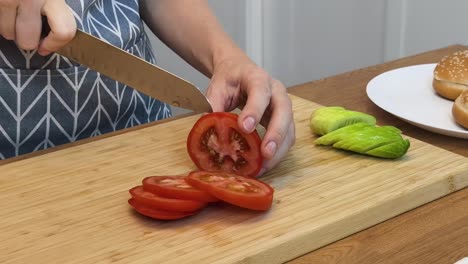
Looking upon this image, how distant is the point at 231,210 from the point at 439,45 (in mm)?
1658

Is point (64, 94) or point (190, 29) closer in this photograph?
point (64, 94)

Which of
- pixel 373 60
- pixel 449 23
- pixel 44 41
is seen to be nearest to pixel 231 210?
pixel 44 41

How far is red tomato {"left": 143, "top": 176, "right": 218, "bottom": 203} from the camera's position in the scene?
32.9 inches

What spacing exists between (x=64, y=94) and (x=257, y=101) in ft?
1.03

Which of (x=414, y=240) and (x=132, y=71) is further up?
(x=132, y=71)

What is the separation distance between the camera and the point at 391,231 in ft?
2.81

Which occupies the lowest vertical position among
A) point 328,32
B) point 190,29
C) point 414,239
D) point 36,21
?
point 328,32

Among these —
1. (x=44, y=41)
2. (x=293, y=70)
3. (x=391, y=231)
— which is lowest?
(x=293, y=70)

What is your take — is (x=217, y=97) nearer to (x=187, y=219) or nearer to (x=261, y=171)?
(x=261, y=171)

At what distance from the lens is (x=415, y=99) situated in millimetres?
1220

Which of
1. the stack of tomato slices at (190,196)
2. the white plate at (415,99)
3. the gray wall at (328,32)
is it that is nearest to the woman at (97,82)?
the stack of tomato slices at (190,196)

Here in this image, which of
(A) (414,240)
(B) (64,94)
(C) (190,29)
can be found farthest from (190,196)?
(C) (190,29)

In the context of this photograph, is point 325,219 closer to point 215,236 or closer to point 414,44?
point 215,236

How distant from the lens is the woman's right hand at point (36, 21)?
90 centimetres
